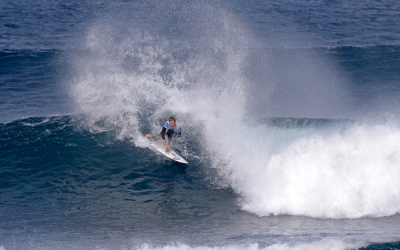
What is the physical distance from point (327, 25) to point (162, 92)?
57.6 ft

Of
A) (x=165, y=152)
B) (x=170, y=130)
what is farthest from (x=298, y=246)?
(x=170, y=130)

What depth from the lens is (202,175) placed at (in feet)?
42.0

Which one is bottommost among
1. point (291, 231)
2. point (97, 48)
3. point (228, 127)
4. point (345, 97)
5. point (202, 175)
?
point (291, 231)

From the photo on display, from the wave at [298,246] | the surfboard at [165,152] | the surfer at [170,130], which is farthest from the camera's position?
the surfboard at [165,152]

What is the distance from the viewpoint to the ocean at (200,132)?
10711 millimetres

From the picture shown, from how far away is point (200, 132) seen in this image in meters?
14.9

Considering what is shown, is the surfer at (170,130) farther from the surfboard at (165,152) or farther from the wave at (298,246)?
the wave at (298,246)

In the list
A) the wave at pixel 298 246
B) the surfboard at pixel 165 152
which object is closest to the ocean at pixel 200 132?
the wave at pixel 298 246

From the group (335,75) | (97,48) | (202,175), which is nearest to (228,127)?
(202,175)

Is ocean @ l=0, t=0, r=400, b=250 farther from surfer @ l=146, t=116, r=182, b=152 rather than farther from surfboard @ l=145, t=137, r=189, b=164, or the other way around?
surfer @ l=146, t=116, r=182, b=152

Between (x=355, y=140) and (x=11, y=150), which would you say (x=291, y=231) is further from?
(x=11, y=150)

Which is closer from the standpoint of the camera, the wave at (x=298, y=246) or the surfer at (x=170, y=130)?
the wave at (x=298, y=246)

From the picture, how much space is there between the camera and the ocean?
10711 millimetres

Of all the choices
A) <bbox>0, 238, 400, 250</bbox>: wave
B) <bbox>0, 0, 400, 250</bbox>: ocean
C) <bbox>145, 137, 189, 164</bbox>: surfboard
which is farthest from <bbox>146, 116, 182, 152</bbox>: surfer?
<bbox>0, 238, 400, 250</bbox>: wave
